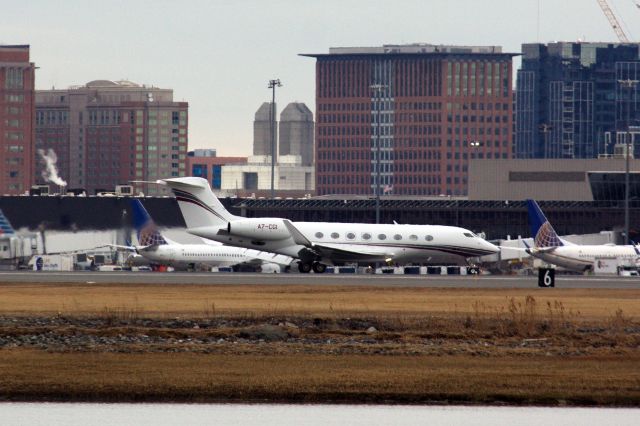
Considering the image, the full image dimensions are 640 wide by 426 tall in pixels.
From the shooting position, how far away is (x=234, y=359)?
44.3m

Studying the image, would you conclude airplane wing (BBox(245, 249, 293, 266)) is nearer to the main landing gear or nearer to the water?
the main landing gear

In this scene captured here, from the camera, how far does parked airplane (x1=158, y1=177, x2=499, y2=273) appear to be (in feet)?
334

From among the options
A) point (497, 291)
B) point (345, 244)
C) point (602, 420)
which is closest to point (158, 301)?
point (497, 291)

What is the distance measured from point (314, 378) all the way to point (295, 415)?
372cm

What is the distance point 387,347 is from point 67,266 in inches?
3315

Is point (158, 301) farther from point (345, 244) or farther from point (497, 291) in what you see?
point (345, 244)

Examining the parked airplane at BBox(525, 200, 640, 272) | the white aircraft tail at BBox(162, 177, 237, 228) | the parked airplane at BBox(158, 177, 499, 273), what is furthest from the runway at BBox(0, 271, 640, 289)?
the parked airplane at BBox(525, 200, 640, 272)

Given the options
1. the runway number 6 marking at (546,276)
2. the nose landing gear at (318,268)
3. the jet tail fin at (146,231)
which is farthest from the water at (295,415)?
the jet tail fin at (146,231)

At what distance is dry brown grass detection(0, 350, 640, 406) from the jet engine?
5588cm

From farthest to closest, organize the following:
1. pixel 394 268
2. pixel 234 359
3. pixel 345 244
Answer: pixel 394 268, pixel 345 244, pixel 234 359

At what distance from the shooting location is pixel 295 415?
1462 inches

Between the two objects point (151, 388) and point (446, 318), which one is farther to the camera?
point (446, 318)

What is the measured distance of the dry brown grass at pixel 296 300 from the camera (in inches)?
2379

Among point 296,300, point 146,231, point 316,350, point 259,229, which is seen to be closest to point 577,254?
point 259,229
